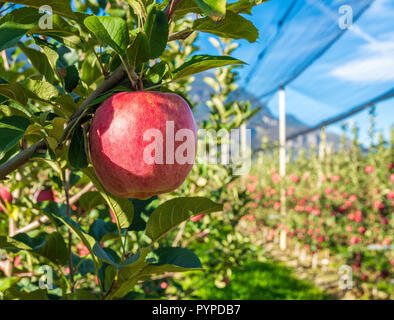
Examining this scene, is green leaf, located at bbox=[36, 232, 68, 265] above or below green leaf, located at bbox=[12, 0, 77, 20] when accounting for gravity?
below

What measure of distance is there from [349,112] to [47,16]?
20.8 feet

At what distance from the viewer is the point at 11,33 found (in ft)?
1.46

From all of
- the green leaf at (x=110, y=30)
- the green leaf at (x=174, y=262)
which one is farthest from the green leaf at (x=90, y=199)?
the green leaf at (x=110, y=30)

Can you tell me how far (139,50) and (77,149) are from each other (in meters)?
0.17

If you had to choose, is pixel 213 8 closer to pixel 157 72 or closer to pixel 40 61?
pixel 157 72

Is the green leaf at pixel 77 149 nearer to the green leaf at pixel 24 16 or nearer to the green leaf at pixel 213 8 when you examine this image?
Result: the green leaf at pixel 24 16

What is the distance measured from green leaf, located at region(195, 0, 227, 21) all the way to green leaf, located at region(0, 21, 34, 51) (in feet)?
0.69

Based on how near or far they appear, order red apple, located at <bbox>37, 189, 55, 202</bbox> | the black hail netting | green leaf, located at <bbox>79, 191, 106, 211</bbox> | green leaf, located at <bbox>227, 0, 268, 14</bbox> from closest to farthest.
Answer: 1. green leaf, located at <bbox>227, 0, 268, 14</bbox>
2. green leaf, located at <bbox>79, 191, 106, 211</bbox>
3. red apple, located at <bbox>37, 189, 55, 202</bbox>
4. the black hail netting

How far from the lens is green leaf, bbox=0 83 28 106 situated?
0.50m

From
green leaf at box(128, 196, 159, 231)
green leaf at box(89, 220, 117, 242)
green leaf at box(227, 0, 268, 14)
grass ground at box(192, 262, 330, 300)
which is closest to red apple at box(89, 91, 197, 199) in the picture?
green leaf at box(227, 0, 268, 14)

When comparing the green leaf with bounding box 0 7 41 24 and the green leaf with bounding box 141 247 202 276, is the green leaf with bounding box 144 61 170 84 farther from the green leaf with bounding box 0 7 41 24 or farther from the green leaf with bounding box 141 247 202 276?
the green leaf with bounding box 141 247 202 276

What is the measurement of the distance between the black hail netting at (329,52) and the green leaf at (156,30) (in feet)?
13.0

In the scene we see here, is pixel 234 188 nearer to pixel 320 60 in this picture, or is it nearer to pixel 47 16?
pixel 47 16
